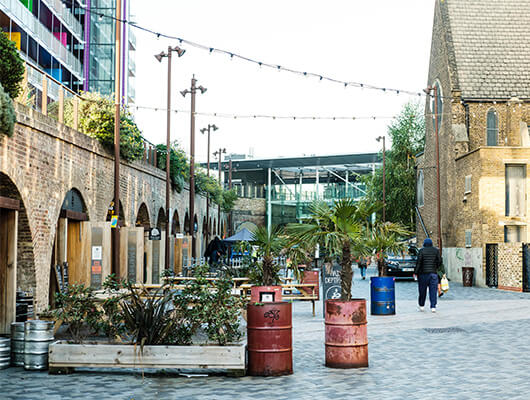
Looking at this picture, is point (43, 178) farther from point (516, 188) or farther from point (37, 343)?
point (516, 188)

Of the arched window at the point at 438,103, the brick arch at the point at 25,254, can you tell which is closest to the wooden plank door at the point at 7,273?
the brick arch at the point at 25,254

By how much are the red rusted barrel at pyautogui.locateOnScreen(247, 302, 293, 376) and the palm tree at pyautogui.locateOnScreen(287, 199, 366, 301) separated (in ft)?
4.47

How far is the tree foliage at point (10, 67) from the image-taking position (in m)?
13.1

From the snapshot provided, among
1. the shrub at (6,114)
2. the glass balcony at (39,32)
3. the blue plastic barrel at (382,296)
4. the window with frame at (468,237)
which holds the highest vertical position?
the glass balcony at (39,32)

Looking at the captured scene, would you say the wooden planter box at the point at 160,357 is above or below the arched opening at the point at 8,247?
below

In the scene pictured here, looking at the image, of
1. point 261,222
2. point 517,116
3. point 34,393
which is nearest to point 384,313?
point 34,393

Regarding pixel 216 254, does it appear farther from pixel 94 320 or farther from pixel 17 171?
pixel 94 320

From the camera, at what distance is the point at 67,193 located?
17.0m

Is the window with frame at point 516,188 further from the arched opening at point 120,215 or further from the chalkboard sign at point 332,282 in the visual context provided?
the arched opening at point 120,215

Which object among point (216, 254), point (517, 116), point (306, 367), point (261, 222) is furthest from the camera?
point (261, 222)

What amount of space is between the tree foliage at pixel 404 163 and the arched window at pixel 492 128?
11.6 metres

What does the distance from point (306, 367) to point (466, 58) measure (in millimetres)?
33160

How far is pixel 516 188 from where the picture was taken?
106 feet

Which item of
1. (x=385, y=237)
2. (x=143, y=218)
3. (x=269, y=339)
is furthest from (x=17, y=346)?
(x=143, y=218)
